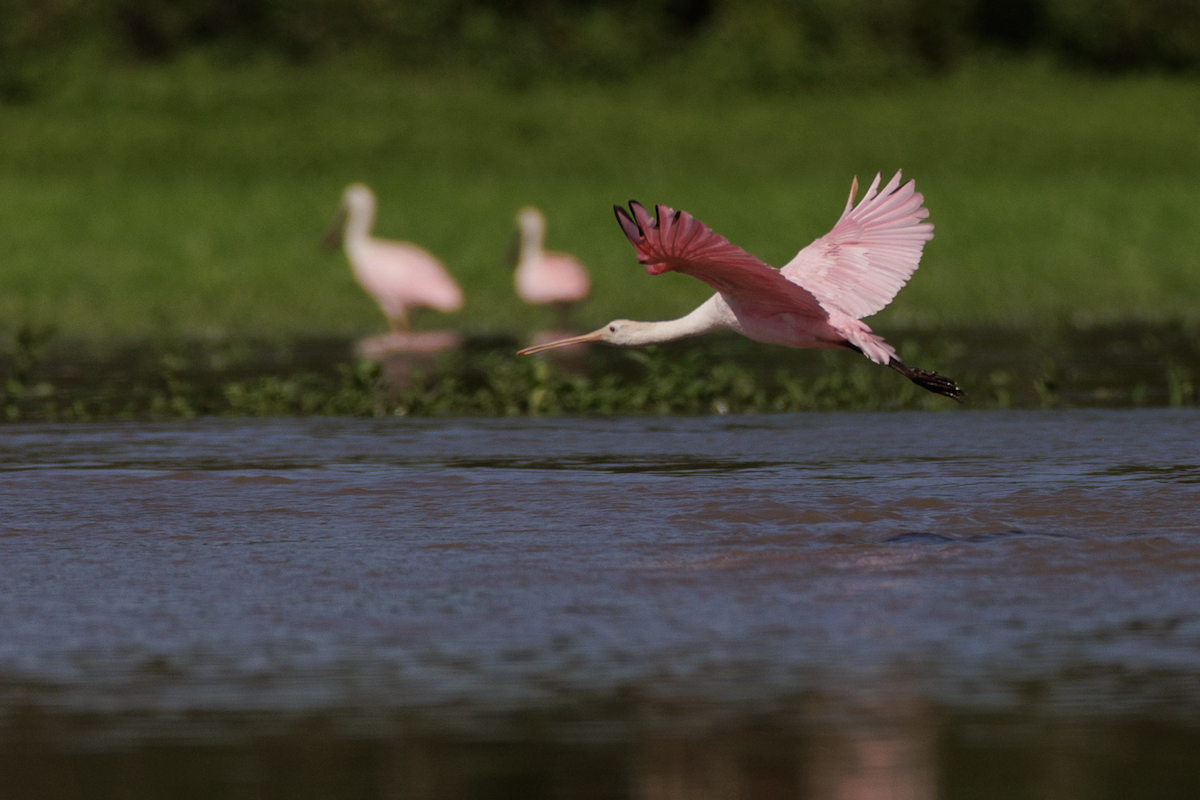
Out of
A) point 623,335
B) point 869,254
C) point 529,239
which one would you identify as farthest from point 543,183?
point 869,254

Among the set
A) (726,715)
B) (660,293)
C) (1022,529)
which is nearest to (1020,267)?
(660,293)

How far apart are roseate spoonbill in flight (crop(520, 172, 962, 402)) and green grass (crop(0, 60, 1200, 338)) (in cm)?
518

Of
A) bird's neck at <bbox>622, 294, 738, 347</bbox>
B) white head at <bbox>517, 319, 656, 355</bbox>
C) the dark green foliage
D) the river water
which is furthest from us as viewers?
the dark green foliage

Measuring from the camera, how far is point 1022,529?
6453mm

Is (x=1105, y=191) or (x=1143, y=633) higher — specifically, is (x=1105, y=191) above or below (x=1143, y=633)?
above

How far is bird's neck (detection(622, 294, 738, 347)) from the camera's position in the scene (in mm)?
7816

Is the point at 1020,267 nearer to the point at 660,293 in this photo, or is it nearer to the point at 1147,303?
the point at 1147,303

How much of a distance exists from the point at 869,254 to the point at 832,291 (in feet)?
0.68

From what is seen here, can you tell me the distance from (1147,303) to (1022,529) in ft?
36.3

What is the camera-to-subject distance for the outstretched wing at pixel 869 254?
26.2 feet

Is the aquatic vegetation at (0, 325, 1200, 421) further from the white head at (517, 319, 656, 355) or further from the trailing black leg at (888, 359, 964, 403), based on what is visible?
the trailing black leg at (888, 359, 964, 403)

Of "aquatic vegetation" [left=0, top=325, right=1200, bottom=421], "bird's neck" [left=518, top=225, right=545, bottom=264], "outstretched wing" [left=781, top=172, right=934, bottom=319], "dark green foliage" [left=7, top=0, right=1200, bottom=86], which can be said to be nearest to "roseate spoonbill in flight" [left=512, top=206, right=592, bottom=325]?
"bird's neck" [left=518, top=225, right=545, bottom=264]

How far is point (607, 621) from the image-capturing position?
203 inches

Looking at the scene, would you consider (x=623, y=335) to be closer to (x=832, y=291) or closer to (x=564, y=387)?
(x=832, y=291)
